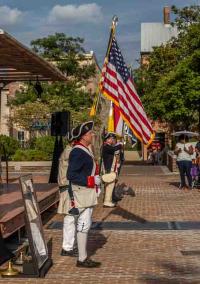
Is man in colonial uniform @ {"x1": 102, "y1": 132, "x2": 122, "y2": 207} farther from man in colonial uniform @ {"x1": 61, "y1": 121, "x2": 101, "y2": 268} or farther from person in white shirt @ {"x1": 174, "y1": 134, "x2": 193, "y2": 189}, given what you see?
man in colonial uniform @ {"x1": 61, "y1": 121, "x2": 101, "y2": 268}

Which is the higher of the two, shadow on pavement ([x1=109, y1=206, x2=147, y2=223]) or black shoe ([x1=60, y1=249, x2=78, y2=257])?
black shoe ([x1=60, y1=249, x2=78, y2=257])

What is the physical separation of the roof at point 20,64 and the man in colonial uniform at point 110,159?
6.03ft

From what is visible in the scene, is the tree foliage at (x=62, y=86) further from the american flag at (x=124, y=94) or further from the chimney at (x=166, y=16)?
the chimney at (x=166, y=16)

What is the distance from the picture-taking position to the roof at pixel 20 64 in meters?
9.95

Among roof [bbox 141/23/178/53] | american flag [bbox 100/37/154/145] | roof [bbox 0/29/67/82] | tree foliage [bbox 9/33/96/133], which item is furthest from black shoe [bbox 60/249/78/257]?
roof [bbox 141/23/178/53]

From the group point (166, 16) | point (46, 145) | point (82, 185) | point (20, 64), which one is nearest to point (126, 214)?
point (20, 64)

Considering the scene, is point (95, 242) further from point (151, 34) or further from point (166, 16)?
point (166, 16)

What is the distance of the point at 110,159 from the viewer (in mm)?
16266

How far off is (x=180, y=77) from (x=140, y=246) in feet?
104

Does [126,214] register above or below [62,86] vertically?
below

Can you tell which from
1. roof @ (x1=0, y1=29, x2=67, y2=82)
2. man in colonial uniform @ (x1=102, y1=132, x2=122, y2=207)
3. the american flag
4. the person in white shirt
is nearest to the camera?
roof @ (x1=0, y1=29, x2=67, y2=82)

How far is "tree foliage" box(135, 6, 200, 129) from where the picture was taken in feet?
133

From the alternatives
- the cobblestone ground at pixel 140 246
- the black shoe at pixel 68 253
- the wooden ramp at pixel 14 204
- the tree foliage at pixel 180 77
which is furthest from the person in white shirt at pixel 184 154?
the tree foliage at pixel 180 77

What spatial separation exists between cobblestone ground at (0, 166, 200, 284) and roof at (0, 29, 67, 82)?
3008mm
